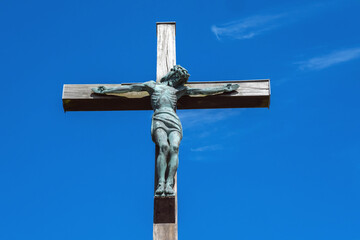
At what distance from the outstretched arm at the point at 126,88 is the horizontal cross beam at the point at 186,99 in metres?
0.06

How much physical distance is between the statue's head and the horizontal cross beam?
182mm

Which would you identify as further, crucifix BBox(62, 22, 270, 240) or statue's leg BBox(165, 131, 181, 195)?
crucifix BBox(62, 22, 270, 240)

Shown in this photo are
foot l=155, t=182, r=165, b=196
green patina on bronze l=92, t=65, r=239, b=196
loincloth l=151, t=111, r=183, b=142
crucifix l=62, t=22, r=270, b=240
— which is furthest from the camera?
crucifix l=62, t=22, r=270, b=240

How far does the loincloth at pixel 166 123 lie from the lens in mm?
5023

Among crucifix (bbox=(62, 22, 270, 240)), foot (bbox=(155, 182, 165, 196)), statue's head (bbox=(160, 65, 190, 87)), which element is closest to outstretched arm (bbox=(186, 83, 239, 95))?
crucifix (bbox=(62, 22, 270, 240))

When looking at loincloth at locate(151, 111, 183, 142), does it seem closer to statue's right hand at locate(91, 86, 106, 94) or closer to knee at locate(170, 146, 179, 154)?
knee at locate(170, 146, 179, 154)

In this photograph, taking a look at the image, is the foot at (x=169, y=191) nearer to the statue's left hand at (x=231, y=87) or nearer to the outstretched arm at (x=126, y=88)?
the outstretched arm at (x=126, y=88)

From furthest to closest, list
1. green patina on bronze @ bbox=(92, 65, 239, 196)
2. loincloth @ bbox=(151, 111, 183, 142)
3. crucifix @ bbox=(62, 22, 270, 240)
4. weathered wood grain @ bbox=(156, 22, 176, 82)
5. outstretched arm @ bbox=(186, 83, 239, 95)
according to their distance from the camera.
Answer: weathered wood grain @ bbox=(156, 22, 176, 82) → outstretched arm @ bbox=(186, 83, 239, 95) → crucifix @ bbox=(62, 22, 270, 240) → loincloth @ bbox=(151, 111, 183, 142) → green patina on bronze @ bbox=(92, 65, 239, 196)

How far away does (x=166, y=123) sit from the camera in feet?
16.6

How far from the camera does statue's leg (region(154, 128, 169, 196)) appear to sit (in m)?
4.64

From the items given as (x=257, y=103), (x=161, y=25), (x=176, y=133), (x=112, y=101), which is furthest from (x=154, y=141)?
(x=161, y=25)

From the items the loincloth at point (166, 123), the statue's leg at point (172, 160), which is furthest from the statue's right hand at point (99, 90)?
the statue's leg at point (172, 160)

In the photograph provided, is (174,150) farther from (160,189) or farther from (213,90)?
(213,90)

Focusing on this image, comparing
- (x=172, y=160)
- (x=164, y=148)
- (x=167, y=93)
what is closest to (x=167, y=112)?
(x=167, y=93)
